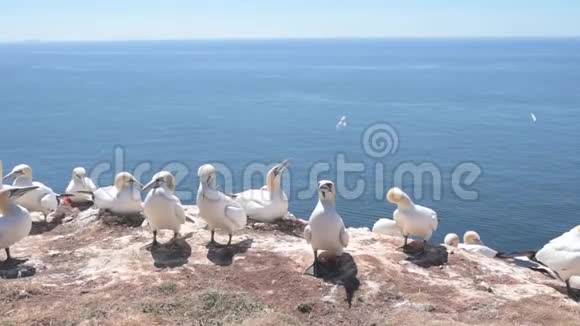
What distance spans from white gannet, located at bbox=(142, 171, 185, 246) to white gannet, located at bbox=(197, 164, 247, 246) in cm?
54

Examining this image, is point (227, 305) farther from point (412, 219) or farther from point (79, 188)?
point (79, 188)

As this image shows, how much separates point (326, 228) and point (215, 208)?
2.74 meters

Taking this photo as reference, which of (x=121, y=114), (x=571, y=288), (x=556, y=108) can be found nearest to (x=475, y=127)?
(x=556, y=108)

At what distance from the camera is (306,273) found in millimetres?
11867

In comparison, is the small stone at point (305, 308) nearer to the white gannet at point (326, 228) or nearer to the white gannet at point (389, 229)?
the white gannet at point (326, 228)

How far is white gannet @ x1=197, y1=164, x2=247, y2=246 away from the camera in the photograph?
45.1ft

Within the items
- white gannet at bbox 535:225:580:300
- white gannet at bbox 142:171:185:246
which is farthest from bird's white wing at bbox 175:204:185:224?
white gannet at bbox 535:225:580:300

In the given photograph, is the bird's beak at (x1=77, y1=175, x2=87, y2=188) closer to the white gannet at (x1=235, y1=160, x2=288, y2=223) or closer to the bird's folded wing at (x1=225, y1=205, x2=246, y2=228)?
the white gannet at (x1=235, y1=160, x2=288, y2=223)

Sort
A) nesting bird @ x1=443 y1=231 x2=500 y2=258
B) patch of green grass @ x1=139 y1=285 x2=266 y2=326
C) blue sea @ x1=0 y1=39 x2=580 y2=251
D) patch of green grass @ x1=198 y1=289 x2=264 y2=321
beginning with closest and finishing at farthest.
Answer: patch of green grass @ x1=139 y1=285 x2=266 y2=326 < patch of green grass @ x1=198 y1=289 x2=264 y2=321 < nesting bird @ x1=443 y1=231 x2=500 y2=258 < blue sea @ x1=0 y1=39 x2=580 y2=251

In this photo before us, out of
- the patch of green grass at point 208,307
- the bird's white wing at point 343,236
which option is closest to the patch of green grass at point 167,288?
the patch of green grass at point 208,307
